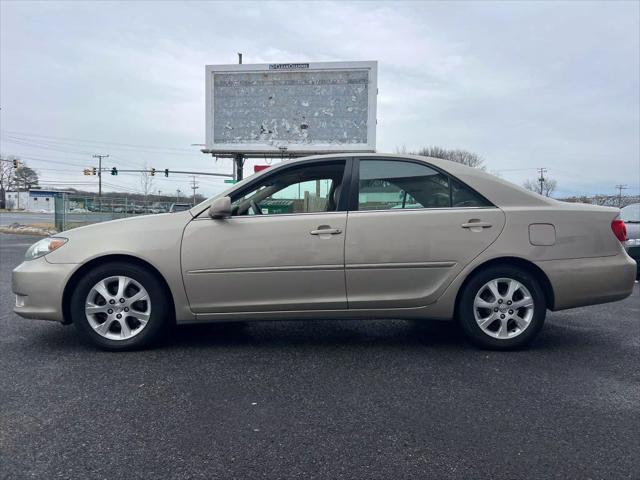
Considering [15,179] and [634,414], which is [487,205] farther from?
[15,179]

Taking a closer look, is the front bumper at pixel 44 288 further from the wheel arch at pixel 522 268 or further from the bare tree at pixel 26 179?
the bare tree at pixel 26 179

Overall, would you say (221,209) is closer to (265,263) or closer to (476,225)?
(265,263)

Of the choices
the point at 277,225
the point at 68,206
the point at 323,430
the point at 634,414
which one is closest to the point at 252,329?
the point at 277,225

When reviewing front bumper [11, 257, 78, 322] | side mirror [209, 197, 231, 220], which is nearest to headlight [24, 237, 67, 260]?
front bumper [11, 257, 78, 322]

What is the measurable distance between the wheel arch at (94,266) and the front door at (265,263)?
0.24 metres

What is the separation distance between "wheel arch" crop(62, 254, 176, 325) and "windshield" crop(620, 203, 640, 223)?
8.22 metres

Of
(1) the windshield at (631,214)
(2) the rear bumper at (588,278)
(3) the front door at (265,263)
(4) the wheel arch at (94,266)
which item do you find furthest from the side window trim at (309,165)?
(1) the windshield at (631,214)

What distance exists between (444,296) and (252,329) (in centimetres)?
189

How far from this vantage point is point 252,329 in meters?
4.73

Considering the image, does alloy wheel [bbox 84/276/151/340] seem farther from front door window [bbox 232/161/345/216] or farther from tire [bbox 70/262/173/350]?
front door window [bbox 232/161/345/216]

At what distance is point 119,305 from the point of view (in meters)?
3.85

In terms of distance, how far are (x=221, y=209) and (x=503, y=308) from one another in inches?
94.4

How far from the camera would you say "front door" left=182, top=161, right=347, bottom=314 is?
3.84m

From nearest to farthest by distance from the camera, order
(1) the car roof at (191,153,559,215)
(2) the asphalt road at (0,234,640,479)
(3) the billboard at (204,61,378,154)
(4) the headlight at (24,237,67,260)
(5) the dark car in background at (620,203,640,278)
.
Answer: (2) the asphalt road at (0,234,640,479)
(4) the headlight at (24,237,67,260)
(1) the car roof at (191,153,559,215)
(5) the dark car in background at (620,203,640,278)
(3) the billboard at (204,61,378,154)
